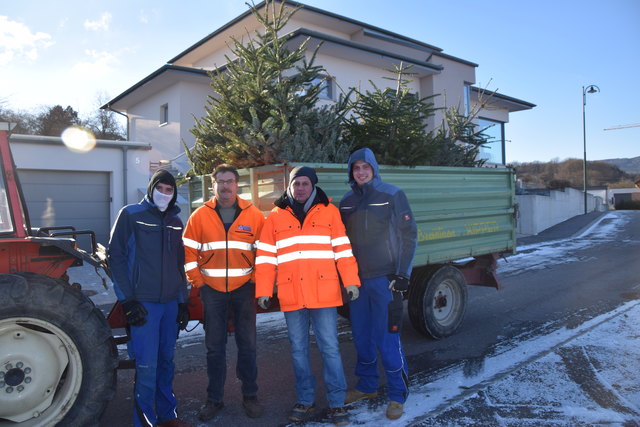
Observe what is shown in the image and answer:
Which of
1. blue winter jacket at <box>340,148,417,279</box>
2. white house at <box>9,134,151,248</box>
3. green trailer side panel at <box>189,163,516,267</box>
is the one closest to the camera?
blue winter jacket at <box>340,148,417,279</box>

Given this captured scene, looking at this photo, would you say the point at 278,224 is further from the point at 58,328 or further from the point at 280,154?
the point at 58,328

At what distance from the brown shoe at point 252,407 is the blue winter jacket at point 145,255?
103 cm

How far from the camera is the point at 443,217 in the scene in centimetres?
544

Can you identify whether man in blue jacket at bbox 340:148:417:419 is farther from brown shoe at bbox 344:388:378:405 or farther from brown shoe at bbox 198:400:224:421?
brown shoe at bbox 198:400:224:421

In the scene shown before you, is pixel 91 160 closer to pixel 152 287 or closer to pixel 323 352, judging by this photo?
pixel 152 287

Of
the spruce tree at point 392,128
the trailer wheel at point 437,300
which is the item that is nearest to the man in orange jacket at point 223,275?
the trailer wheel at point 437,300

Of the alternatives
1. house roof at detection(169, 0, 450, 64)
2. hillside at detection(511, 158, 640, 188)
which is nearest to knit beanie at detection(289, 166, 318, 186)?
house roof at detection(169, 0, 450, 64)

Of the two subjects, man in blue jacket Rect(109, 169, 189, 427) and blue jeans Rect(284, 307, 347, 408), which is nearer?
man in blue jacket Rect(109, 169, 189, 427)

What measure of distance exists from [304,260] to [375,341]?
996 millimetres

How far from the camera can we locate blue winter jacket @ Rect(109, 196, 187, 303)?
330 centimetres

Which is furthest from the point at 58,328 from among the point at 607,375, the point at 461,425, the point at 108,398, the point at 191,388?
the point at 607,375

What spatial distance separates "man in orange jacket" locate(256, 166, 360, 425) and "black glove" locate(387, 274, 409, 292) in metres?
0.30

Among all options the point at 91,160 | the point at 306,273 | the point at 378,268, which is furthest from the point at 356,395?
the point at 91,160

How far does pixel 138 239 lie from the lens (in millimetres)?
3385
